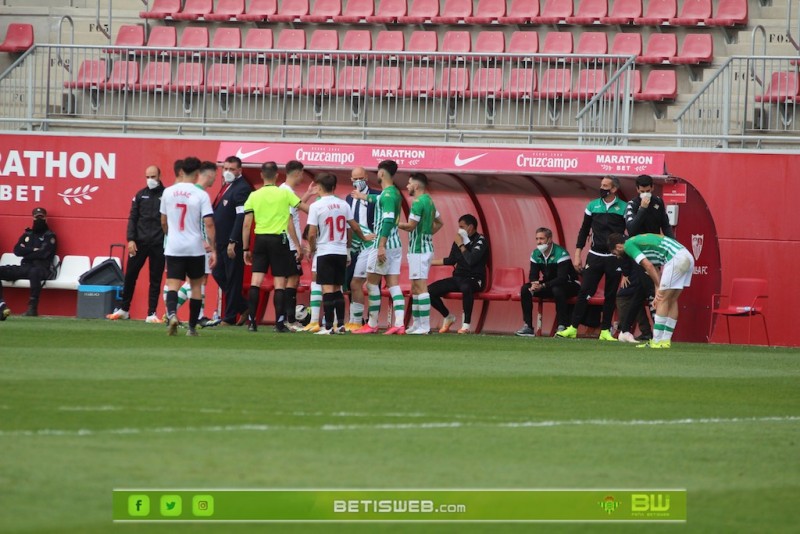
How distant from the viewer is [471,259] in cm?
1836

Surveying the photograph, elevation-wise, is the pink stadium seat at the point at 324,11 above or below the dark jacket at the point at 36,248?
above

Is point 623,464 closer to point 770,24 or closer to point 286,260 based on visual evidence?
point 286,260

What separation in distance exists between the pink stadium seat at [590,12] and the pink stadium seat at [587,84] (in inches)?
115

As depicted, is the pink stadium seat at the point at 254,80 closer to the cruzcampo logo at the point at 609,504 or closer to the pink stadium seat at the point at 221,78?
the pink stadium seat at the point at 221,78

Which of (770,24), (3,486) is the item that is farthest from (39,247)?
(3,486)

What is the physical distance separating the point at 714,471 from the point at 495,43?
1707 cm

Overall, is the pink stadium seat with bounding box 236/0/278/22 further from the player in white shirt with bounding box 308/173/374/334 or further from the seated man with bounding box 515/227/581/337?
the player in white shirt with bounding box 308/173/374/334

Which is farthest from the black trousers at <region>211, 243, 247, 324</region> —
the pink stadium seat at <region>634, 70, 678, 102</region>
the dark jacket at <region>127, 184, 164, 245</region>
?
the pink stadium seat at <region>634, 70, 678, 102</region>

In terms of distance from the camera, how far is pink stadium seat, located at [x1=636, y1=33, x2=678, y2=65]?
22.6 m

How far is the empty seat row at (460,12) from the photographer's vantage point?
2330cm

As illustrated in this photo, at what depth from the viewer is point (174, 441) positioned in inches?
291

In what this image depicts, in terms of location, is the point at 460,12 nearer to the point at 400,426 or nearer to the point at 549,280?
the point at 549,280

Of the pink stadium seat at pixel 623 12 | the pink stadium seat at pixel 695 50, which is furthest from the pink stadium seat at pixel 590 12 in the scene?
the pink stadium seat at pixel 695 50

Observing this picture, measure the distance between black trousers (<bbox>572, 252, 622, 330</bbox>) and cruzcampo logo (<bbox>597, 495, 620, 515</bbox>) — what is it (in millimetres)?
11537
